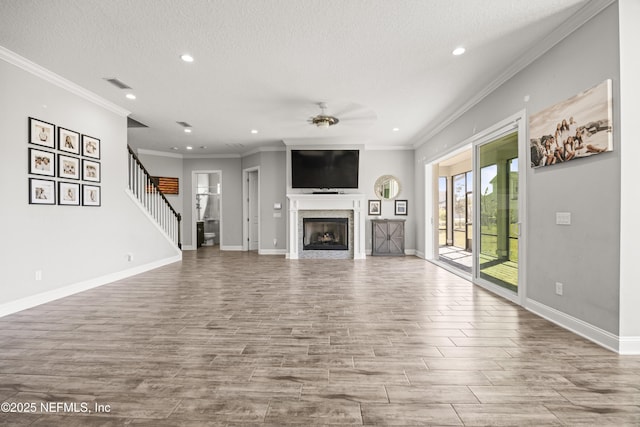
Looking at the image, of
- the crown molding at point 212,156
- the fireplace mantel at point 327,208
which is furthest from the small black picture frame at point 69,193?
the crown molding at point 212,156

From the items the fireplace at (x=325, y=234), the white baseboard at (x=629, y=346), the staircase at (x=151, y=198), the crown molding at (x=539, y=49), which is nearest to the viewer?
the white baseboard at (x=629, y=346)

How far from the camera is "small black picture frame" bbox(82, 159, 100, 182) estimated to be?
4.35 metres

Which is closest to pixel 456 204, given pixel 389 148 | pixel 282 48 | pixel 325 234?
pixel 389 148

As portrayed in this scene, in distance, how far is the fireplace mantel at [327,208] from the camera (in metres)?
7.36

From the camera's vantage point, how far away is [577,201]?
8.85 feet

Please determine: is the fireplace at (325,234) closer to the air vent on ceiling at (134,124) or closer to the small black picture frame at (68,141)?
the air vent on ceiling at (134,124)

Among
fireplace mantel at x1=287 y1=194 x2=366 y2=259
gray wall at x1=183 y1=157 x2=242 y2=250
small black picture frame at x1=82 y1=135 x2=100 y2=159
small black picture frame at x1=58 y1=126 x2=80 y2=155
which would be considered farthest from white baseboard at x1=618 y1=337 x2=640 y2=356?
gray wall at x1=183 y1=157 x2=242 y2=250

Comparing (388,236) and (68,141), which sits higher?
(68,141)

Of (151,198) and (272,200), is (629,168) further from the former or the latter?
(151,198)

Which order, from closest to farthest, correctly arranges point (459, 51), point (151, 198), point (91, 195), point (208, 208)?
1. point (459, 51)
2. point (91, 195)
3. point (151, 198)
4. point (208, 208)

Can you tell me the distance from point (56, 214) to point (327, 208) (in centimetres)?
518

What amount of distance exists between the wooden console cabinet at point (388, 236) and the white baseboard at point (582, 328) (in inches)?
170

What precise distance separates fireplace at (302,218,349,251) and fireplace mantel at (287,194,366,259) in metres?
0.24

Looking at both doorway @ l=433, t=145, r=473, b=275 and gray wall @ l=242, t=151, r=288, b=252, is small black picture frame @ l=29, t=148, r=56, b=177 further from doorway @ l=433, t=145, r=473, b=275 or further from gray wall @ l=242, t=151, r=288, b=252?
doorway @ l=433, t=145, r=473, b=275
